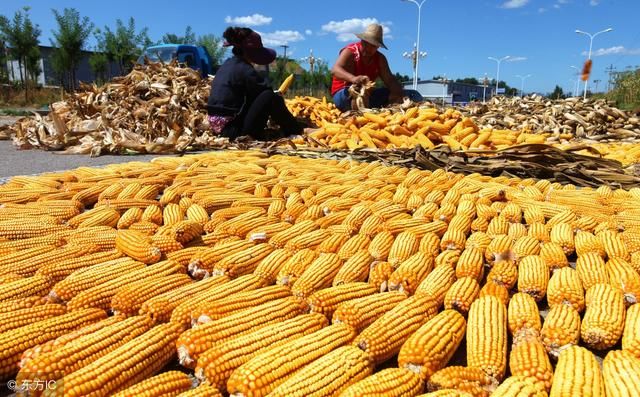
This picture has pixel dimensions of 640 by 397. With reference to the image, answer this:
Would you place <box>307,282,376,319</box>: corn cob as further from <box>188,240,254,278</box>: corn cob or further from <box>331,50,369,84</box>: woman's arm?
<box>331,50,369,84</box>: woman's arm

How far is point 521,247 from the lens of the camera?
2.60m

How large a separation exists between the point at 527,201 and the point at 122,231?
3001 millimetres

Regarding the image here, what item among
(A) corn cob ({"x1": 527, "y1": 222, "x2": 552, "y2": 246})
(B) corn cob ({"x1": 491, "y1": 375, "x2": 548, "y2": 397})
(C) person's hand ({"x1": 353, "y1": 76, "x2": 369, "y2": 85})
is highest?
(C) person's hand ({"x1": 353, "y1": 76, "x2": 369, "y2": 85})

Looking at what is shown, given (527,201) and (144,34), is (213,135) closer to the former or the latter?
(527,201)

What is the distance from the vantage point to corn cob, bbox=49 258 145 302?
1971mm

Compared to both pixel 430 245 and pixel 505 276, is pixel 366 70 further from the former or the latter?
pixel 505 276

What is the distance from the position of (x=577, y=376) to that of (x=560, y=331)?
0.96 feet

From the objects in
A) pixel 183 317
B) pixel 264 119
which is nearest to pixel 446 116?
pixel 264 119

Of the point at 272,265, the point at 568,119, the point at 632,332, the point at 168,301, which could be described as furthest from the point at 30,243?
the point at 568,119

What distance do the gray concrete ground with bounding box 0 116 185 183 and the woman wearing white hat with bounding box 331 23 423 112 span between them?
448 cm

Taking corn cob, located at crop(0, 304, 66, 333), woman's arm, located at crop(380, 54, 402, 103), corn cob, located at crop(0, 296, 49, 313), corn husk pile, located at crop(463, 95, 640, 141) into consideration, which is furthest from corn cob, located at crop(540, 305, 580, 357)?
woman's arm, located at crop(380, 54, 402, 103)

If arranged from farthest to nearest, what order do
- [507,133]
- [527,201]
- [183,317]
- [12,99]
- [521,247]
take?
[12,99], [507,133], [527,201], [521,247], [183,317]

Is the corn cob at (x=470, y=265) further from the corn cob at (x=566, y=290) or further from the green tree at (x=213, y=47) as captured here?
the green tree at (x=213, y=47)

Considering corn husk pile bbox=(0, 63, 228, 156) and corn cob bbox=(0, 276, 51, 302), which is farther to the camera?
corn husk pile bbox=(0, 63, 228, 156)
